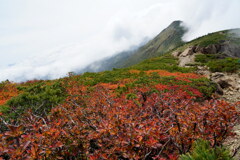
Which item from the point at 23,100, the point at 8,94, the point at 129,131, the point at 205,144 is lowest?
the point at 205,144

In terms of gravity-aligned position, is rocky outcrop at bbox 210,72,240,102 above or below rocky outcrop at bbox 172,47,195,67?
below

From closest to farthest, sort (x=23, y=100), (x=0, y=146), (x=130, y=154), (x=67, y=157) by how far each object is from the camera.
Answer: (x=0, y=146)
(x=130, y=154)
(x=67, y=157)
(x=23, y=100)

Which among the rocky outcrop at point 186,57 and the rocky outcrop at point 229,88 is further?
the rocky outcrop at point 186,57

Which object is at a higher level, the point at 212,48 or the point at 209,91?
the point at 212,48

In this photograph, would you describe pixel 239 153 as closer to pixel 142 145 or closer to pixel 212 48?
pixel 142 145

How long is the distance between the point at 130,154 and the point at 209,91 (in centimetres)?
1316

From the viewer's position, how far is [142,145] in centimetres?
343

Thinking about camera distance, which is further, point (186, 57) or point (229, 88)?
point (186, 57)

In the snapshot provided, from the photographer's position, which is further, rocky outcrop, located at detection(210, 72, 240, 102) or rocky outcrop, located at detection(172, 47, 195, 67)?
rocky outcrop, located at detection(172, 47, 195, 67)

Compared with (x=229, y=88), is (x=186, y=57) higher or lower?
higher

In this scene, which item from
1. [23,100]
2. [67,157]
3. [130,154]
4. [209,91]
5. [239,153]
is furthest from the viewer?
[209,91]

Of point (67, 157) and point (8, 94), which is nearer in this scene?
point (67, 157)

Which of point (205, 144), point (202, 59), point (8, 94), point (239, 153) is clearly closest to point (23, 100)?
point (8, 94)

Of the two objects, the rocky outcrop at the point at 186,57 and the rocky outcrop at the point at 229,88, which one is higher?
the rocky outcrop at the point at 186,57
